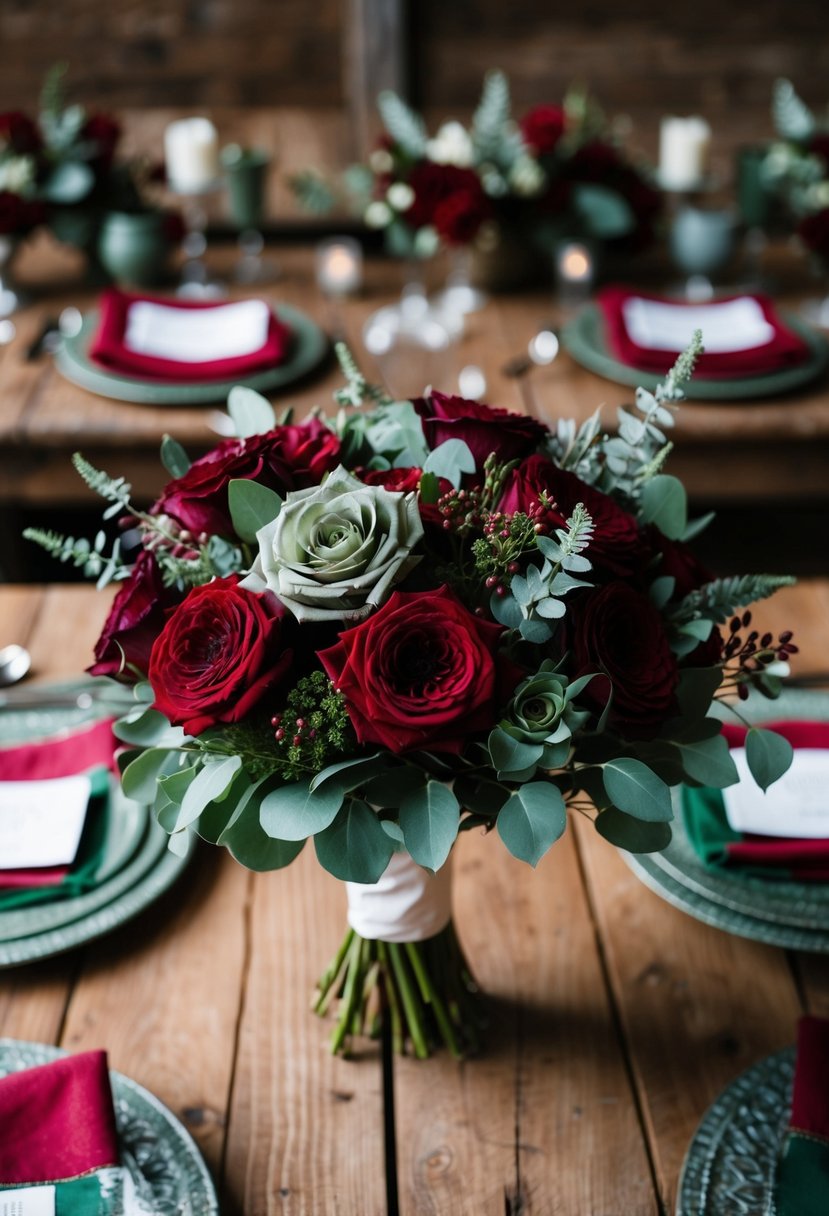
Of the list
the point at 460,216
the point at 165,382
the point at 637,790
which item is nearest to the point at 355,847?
the point at 637,790

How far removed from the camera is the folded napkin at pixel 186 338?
1553mm

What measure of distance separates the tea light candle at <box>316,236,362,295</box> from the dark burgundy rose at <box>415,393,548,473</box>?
127cm

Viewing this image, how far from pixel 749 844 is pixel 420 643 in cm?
43

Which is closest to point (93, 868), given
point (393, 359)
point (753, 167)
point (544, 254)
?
point (393, 359)

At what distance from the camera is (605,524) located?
2.09ft

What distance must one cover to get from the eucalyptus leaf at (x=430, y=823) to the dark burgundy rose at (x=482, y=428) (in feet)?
0.64

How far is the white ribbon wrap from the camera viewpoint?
72 cm

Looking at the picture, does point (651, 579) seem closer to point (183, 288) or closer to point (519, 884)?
point (519, 884)

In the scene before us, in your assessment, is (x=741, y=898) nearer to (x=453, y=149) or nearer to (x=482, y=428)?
(x=482, y=428)

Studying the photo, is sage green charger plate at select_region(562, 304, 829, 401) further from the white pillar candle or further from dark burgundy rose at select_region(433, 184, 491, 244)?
the white pillar candle

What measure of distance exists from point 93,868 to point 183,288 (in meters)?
1.26

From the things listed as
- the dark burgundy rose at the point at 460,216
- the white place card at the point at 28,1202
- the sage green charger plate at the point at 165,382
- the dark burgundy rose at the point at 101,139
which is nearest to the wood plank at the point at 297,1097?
the white place card at the point at 28,1202

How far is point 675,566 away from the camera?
674 mm

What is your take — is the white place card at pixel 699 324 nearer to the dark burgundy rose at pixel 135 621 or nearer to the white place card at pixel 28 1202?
the dark burgundy rose at pixel 135 621
